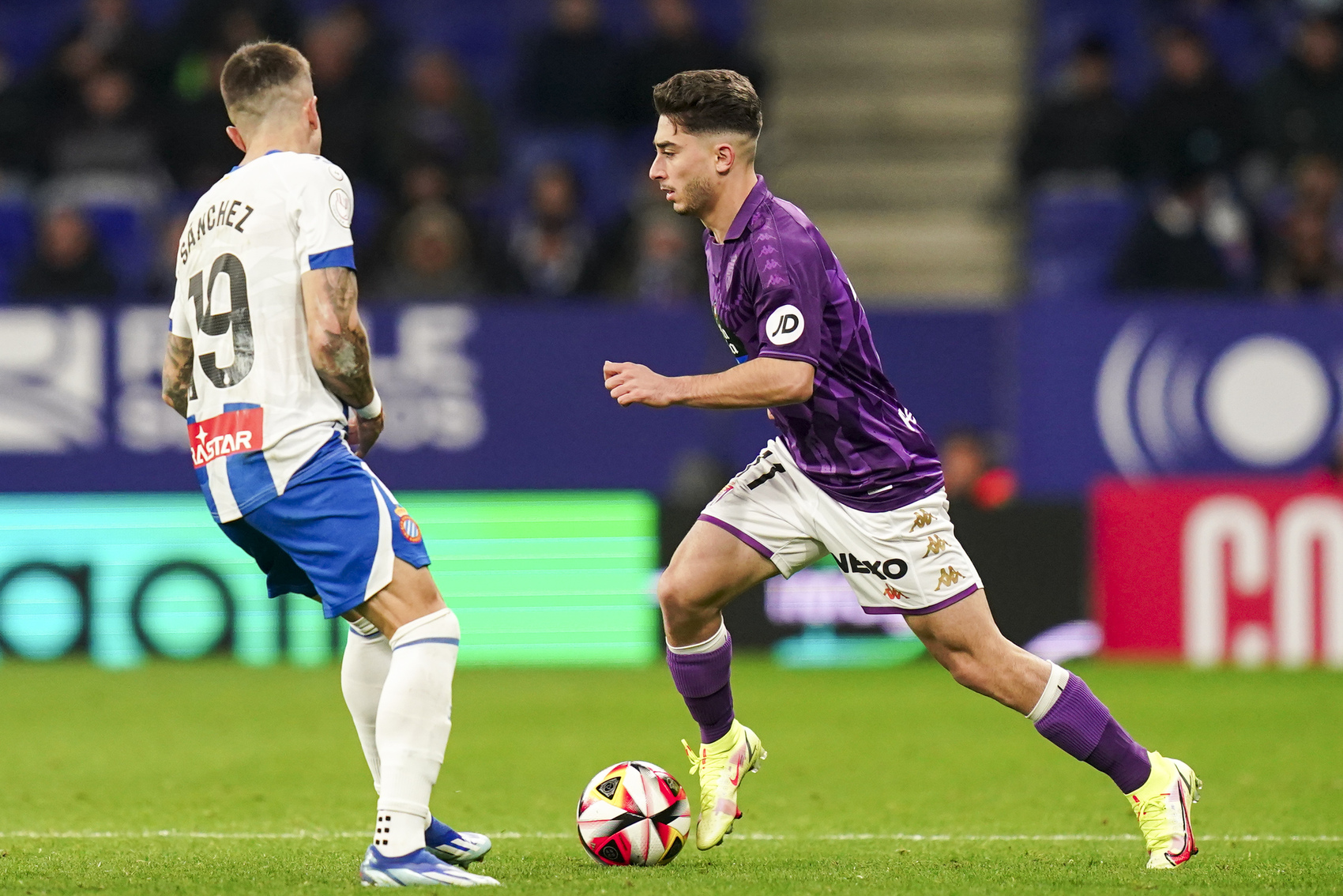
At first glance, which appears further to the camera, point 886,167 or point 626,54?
point 886,167

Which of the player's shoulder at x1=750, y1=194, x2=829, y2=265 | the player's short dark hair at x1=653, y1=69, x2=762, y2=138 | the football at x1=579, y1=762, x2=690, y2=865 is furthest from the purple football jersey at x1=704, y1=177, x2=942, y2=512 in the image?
the football at x1=579, y1=762, x2=690, y2=865

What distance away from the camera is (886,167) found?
15.5 metres

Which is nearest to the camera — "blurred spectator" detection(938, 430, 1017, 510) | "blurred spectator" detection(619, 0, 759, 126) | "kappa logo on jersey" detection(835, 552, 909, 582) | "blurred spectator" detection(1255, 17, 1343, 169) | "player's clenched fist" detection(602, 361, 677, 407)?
"player's clenched fist" detection(602, 361, 677, 407)

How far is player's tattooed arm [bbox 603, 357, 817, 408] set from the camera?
15.7 feet

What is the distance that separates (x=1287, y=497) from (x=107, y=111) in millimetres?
8813

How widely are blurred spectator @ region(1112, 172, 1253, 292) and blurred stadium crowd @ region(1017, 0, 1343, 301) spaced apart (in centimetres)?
1

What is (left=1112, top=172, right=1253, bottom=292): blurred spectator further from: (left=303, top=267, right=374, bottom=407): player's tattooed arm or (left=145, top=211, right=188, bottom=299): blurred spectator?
(left=303, top=267, right=374, bottom=407): player's tattooed arm

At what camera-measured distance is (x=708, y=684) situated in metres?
5.48

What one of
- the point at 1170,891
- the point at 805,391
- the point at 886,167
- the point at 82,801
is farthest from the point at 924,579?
the point at 886,167

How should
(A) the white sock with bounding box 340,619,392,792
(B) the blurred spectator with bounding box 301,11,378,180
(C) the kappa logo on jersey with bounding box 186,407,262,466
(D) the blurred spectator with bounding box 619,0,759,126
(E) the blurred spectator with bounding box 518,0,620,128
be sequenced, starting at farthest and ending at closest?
(E) the blurred spectator with bounding box 518,0,620,128
(D) the blurred spectator with bounding box 619,0,759,126
(B) the blurred spectator with bounding box 301,11,378,180
(A) the white sock with bounding box 340,619,392,792
(C) the kappa logo on jersey with bounding box 186,407,262,466

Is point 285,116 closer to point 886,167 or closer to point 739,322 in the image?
point 739,322

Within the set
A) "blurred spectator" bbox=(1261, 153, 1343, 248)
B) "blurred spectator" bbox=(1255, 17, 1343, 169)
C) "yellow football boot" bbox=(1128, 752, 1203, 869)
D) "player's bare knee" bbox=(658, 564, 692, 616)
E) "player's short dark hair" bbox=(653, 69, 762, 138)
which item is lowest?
"yellow football boot" bbox=(1128, 752, 1203, 869)

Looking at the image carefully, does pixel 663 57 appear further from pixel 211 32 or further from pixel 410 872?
pixel 410 872

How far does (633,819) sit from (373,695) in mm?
855
